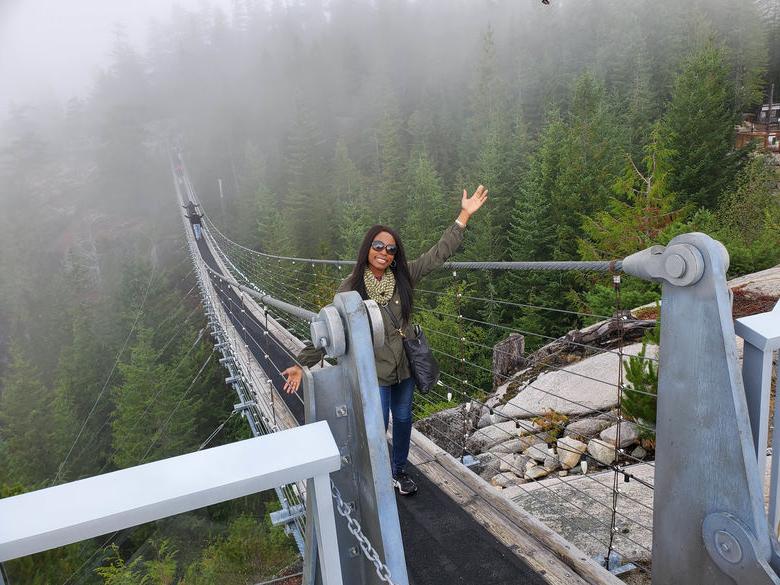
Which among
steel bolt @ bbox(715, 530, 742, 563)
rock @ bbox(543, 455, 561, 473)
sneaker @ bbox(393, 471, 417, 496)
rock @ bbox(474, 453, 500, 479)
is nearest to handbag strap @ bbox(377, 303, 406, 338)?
sneaker @ bbox(393, 471, 417, 496)

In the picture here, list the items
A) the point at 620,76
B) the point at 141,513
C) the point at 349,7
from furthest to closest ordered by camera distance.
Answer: the point at 349,7
the point at 620,76
the point at 141,513

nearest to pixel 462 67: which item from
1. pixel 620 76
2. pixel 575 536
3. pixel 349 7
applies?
pixel 620 76

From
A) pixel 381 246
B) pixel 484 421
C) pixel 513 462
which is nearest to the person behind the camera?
pixel 381 246

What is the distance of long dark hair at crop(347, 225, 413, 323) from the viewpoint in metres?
1.91

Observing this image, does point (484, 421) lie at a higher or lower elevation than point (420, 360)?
lower

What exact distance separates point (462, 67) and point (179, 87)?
30.7 meters

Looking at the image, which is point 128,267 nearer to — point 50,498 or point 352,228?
point 352,228

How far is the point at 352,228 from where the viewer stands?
70.0ft

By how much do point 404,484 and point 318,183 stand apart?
28.0 m

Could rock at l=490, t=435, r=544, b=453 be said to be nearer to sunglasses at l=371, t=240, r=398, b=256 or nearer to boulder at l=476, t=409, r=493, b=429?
boulder at l=476, t=409, r=493, b=429

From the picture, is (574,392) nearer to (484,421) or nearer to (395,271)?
(484,421)

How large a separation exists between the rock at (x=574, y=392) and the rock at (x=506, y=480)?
0.59m

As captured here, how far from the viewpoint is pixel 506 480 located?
301 centimetres

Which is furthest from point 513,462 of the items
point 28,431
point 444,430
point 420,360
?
point 28,431
